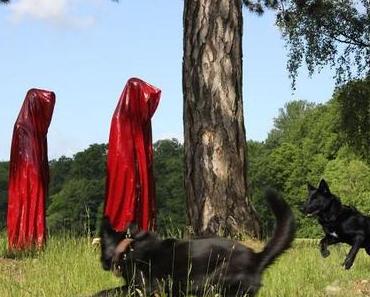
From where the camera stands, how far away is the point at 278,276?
7.68 metres

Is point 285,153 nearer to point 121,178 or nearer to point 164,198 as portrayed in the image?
point 164,198

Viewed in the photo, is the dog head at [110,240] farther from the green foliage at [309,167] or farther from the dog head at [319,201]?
the green foliage at [309,167]

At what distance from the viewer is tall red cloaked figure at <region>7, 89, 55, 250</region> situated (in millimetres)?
10633

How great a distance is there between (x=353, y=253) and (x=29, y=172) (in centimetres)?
465

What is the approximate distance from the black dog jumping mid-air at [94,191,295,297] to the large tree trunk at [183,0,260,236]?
5.31 meters

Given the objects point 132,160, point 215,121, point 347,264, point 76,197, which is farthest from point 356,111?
point 76,197

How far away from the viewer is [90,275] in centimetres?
708

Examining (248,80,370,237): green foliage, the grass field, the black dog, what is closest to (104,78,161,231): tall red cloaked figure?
the grass field

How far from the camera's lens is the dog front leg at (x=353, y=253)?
1041 cm

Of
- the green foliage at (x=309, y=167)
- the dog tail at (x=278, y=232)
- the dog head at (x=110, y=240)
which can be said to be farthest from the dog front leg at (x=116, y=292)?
the green foliage at (x=309, y=167)

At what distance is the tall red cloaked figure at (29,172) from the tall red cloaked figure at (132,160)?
951 mm

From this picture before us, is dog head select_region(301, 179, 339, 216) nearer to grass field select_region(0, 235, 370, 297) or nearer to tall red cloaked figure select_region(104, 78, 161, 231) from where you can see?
grass field select_region(0, 235, 370, 297)

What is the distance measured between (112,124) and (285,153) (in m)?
49.1

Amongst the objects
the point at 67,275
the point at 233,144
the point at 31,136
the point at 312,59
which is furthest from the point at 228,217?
the point at 312,59
